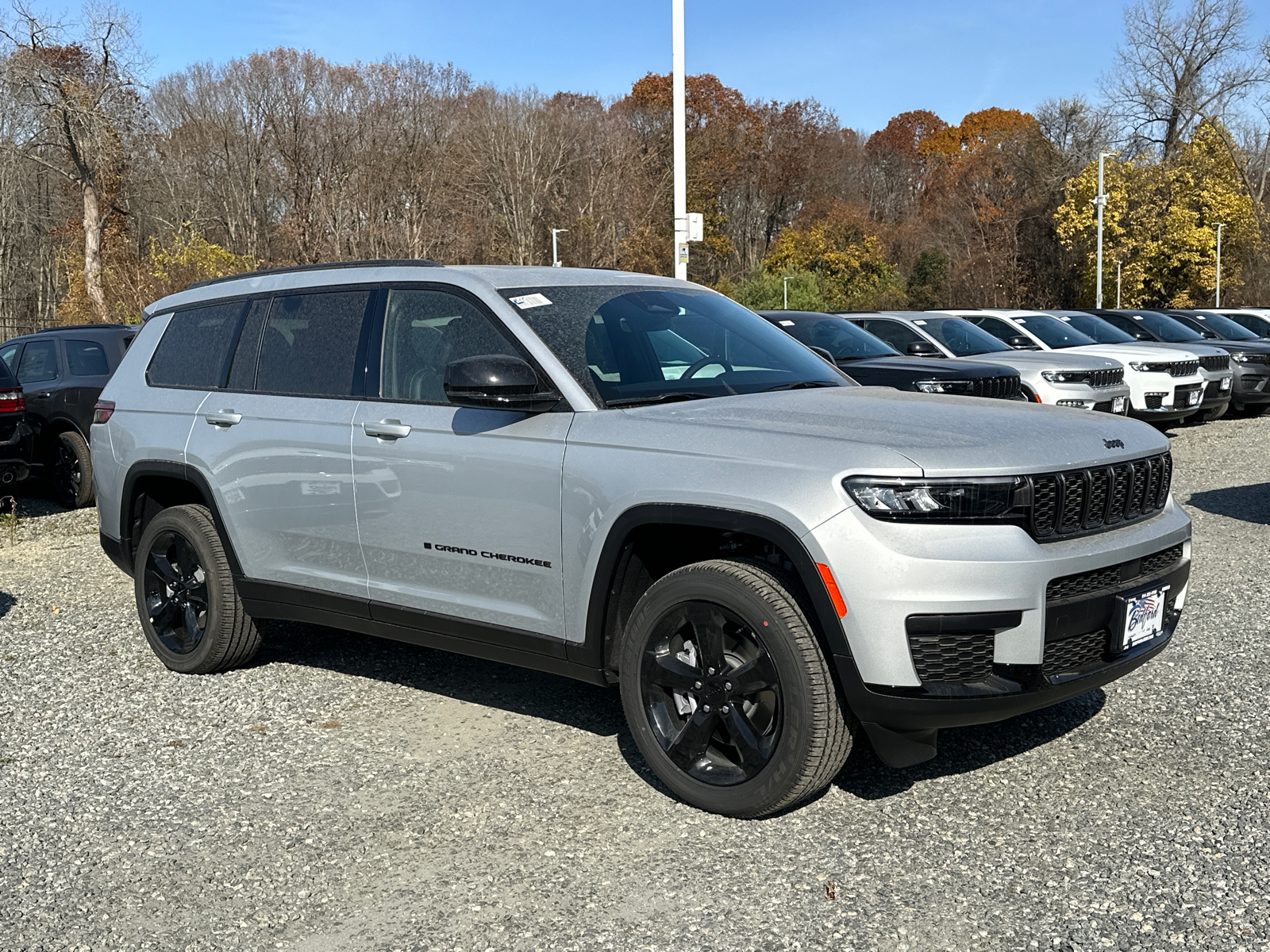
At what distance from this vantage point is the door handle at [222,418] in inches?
221

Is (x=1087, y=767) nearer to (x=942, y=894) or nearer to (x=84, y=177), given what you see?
(x=942, y=894)

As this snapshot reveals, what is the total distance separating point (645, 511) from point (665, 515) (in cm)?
9

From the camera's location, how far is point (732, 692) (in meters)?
4.02

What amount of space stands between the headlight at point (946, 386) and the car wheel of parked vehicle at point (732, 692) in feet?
26.0

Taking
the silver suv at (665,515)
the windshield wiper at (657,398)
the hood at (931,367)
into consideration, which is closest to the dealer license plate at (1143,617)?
the silver suv at (665,515)

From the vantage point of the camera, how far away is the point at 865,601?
365cm

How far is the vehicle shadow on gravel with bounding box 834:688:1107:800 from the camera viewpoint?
4449mm

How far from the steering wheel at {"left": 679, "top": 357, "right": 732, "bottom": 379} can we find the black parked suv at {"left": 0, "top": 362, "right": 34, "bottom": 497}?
7.86 meters

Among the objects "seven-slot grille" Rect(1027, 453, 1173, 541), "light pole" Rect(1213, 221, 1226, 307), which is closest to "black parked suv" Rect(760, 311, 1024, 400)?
"seven-slot grille" Rect(1027, 453, 1173, 541)

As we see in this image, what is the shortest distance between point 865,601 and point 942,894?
0.85 meters

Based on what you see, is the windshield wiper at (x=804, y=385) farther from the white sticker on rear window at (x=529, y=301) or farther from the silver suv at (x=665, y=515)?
the white sticker on rear window at (x=529, y=301)

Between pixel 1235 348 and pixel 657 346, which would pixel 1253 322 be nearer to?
pixel 1235 348

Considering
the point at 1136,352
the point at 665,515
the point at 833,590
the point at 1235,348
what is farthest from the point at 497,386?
the point at 1235,348

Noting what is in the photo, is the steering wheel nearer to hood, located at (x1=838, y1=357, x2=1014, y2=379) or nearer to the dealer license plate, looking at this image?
the dealer license plate
